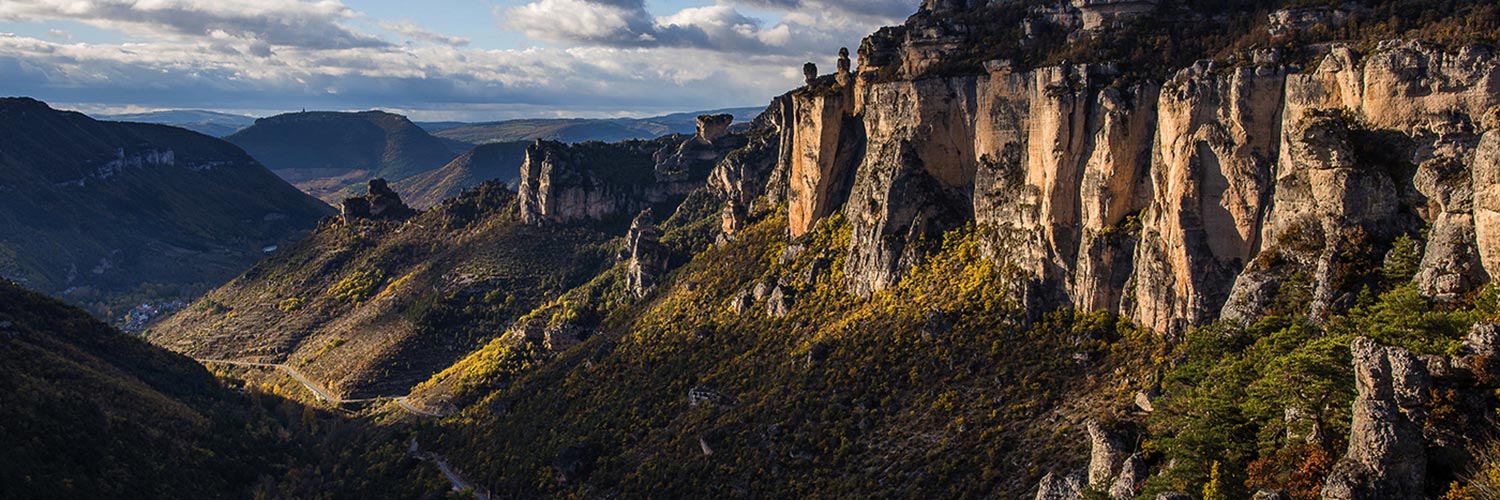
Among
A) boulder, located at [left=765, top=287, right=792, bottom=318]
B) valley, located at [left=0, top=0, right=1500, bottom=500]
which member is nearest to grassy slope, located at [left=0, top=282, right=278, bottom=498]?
valley, located at [left=0, top=0, right=1500, bottom=500]

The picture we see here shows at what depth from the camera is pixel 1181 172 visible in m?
62.8

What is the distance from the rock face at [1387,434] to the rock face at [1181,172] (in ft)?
31.1

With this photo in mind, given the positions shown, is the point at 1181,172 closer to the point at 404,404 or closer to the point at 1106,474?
the point at 1106,474

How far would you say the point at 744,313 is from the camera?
10100 centimetres

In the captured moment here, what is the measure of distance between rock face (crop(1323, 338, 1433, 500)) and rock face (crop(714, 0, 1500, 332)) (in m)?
9.48

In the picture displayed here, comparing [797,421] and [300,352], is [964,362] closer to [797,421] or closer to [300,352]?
[797,421]

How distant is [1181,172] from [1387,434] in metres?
30.5

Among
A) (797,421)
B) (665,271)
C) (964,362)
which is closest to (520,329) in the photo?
(665,271)

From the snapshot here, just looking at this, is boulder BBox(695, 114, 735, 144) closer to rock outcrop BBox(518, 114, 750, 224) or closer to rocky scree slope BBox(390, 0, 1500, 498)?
rock outcrop BBox(518, 114, 750, 224)

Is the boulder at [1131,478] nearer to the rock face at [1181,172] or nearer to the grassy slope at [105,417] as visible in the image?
the rock face at [1181,172]

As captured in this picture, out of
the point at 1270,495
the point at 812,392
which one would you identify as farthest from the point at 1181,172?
the point at 812,392

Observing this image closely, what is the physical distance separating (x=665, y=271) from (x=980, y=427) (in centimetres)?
6653

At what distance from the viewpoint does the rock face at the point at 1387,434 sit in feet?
113

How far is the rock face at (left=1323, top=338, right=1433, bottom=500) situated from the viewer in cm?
3456
